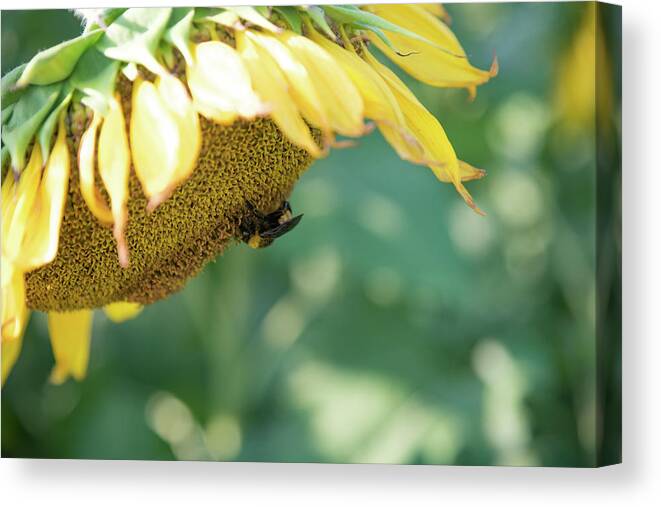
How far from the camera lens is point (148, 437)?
1868 millimetres

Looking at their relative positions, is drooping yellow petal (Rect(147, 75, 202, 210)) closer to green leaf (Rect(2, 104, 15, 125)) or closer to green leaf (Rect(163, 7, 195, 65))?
green leaf (Rect(163, 7, 195, 65))

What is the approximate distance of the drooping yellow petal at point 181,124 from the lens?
3.83ft

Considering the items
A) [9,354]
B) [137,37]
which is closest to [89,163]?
[137,37]

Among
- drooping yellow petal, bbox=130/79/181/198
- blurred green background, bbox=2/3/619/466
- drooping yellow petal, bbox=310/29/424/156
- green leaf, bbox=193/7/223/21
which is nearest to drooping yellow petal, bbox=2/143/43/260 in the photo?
drooping yellow petal, bbox=130/79/181/198

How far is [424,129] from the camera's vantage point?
1320 millimetres

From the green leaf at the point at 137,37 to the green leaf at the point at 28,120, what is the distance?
7cm

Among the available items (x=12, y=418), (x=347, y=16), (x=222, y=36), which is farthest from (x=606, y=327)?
(x=12, y=418)

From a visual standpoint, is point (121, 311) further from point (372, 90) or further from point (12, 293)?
point (372, 90)

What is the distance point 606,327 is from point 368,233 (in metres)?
0.41

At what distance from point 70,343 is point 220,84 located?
2.30 ft

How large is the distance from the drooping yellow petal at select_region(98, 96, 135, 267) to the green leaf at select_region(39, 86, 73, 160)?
5 centimetres

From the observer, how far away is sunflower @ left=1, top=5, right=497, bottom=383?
3.85 ft

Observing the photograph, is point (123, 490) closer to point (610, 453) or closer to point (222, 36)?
point (610, 453)

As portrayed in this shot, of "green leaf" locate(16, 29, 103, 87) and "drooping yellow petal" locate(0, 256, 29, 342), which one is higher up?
"green leaf" locate(16, 29, 103, 87)
